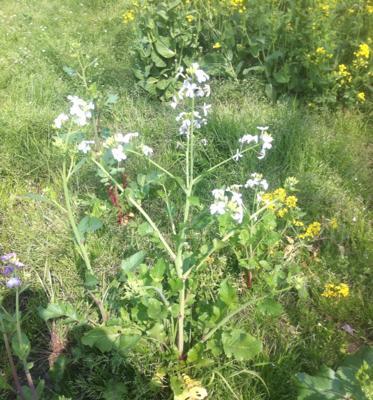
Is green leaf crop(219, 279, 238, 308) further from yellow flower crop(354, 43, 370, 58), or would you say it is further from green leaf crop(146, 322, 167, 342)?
yellow flower crop(354, 43, 370, 58)

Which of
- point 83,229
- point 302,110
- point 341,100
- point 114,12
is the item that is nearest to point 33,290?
point 83,229

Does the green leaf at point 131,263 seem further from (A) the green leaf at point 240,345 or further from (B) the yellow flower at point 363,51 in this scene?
(B) the yellow flower at point 363,51

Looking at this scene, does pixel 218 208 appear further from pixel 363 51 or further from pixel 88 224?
pixel 363 51

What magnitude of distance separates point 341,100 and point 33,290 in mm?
2381

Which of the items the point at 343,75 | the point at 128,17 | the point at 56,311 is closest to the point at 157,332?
the point at 56,311

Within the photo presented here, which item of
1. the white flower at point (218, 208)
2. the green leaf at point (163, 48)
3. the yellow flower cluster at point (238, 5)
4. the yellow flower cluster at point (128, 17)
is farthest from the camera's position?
the yellow flower cluster at point (128, 17)

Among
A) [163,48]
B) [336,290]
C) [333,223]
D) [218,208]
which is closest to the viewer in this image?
[218,208]

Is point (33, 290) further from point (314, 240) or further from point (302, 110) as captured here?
point (302, 110)

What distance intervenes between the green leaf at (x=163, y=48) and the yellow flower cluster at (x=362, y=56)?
1271 millimetres

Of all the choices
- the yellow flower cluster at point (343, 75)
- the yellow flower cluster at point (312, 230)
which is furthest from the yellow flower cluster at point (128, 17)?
the yellow flower cluster at point (312, 230)

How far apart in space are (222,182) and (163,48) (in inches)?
50.3

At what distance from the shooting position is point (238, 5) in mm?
3391

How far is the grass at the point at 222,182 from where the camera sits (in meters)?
1.70

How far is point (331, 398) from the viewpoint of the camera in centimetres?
140
